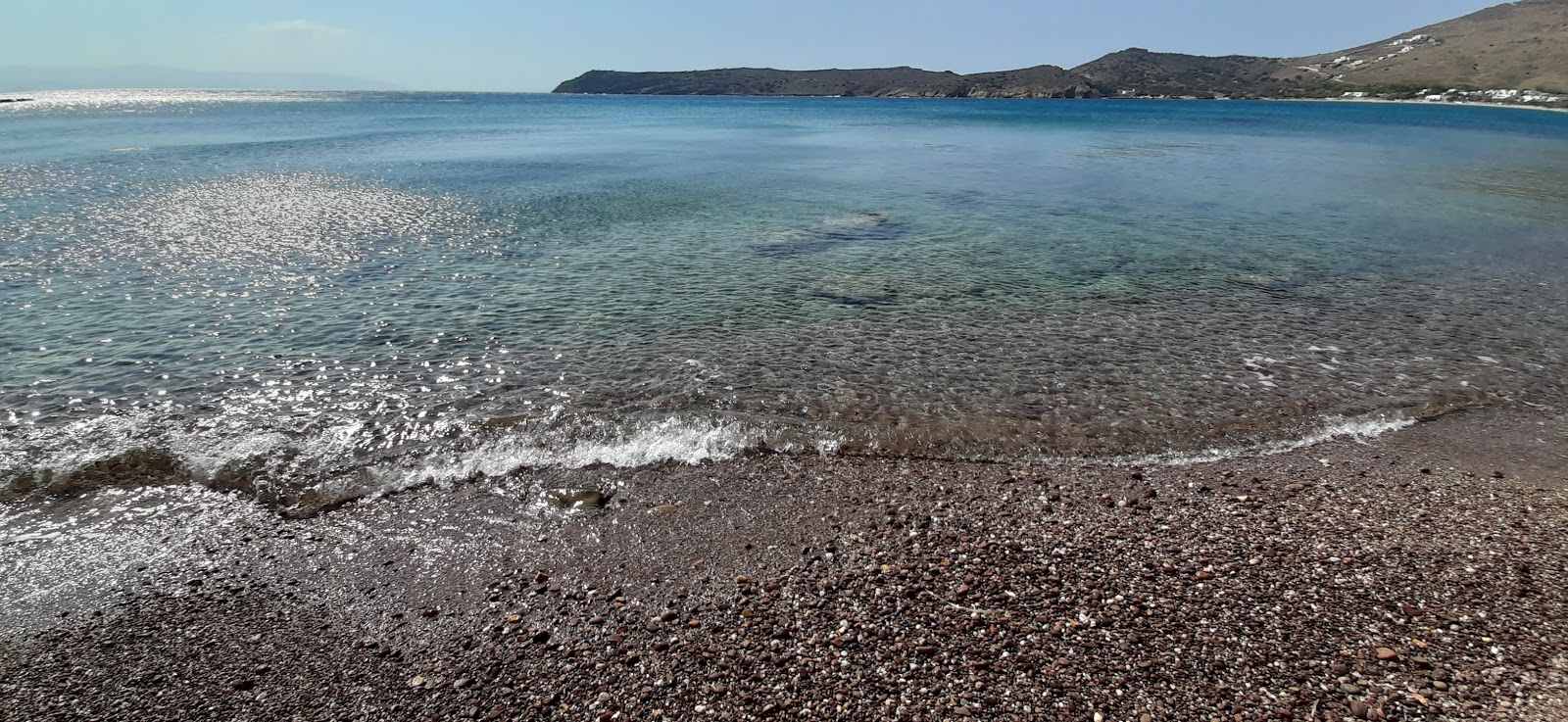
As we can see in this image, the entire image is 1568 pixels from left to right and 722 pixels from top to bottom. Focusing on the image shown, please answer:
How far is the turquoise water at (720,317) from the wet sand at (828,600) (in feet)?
4.59

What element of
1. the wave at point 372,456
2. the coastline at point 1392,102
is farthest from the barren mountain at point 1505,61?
the wave at point 372,456

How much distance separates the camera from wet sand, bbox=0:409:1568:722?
5.92 metres

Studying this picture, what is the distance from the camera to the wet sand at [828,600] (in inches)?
233

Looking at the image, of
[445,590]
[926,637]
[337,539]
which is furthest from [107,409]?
[926,637]

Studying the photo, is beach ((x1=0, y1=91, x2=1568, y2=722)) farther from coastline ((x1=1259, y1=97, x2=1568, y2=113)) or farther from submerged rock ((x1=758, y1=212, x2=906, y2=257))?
coastline ((x1=1259, y1=97, x2=1568, y2=113))

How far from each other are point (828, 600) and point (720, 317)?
10.3 meters

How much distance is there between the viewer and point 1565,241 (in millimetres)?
24938

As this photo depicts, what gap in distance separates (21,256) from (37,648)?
70.5 feet

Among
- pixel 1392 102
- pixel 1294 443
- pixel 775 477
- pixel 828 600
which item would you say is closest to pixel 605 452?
pixel 775 477

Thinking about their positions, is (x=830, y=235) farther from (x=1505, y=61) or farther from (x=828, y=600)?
(x=1505, y=61)

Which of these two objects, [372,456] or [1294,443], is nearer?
[372,456]

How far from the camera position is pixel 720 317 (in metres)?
16.6

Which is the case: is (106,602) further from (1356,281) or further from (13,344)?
(1356,281)

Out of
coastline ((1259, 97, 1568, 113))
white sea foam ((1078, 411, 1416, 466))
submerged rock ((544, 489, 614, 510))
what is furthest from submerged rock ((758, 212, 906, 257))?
coastline ((1259, 97, 1568, 113))
